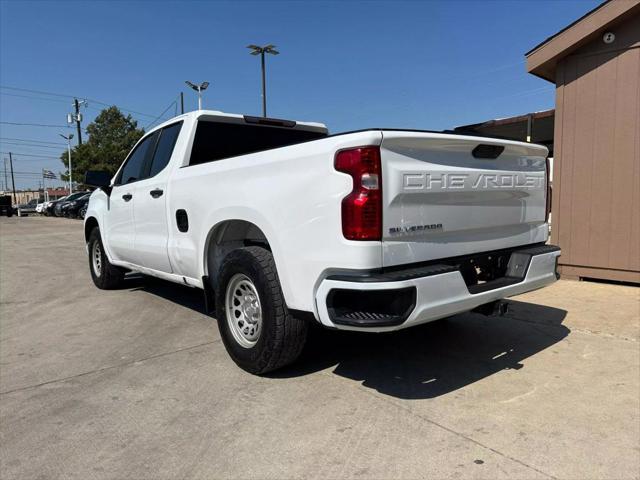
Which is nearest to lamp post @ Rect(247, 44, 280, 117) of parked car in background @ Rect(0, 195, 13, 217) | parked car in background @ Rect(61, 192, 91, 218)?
parked car in background @ Rect(61, 192, 91, 218)

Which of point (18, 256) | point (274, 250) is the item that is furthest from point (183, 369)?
point (18, 256)

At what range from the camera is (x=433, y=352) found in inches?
169

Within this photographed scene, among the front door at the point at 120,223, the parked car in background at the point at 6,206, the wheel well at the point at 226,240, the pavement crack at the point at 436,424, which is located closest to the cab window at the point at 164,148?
the front door at the point at 120,223

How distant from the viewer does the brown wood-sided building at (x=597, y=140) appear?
6.54 meters

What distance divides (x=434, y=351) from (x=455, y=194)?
164 cm

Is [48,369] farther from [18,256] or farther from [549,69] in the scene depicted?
[18,256]

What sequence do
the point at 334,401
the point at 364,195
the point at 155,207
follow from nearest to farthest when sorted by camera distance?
the point at 364,195, the point at 334,401, the point at 155,207

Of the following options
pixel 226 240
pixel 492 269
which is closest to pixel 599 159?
pixel 492 269

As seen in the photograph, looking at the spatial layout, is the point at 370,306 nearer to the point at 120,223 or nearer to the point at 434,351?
the point at 434,351

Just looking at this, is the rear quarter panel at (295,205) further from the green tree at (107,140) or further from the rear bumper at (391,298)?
the green tree at (107,140)

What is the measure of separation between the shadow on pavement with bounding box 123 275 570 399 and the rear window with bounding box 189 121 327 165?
1933mm

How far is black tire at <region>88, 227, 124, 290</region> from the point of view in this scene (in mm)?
6855

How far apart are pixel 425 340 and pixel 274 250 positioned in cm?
197

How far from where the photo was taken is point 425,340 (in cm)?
461
